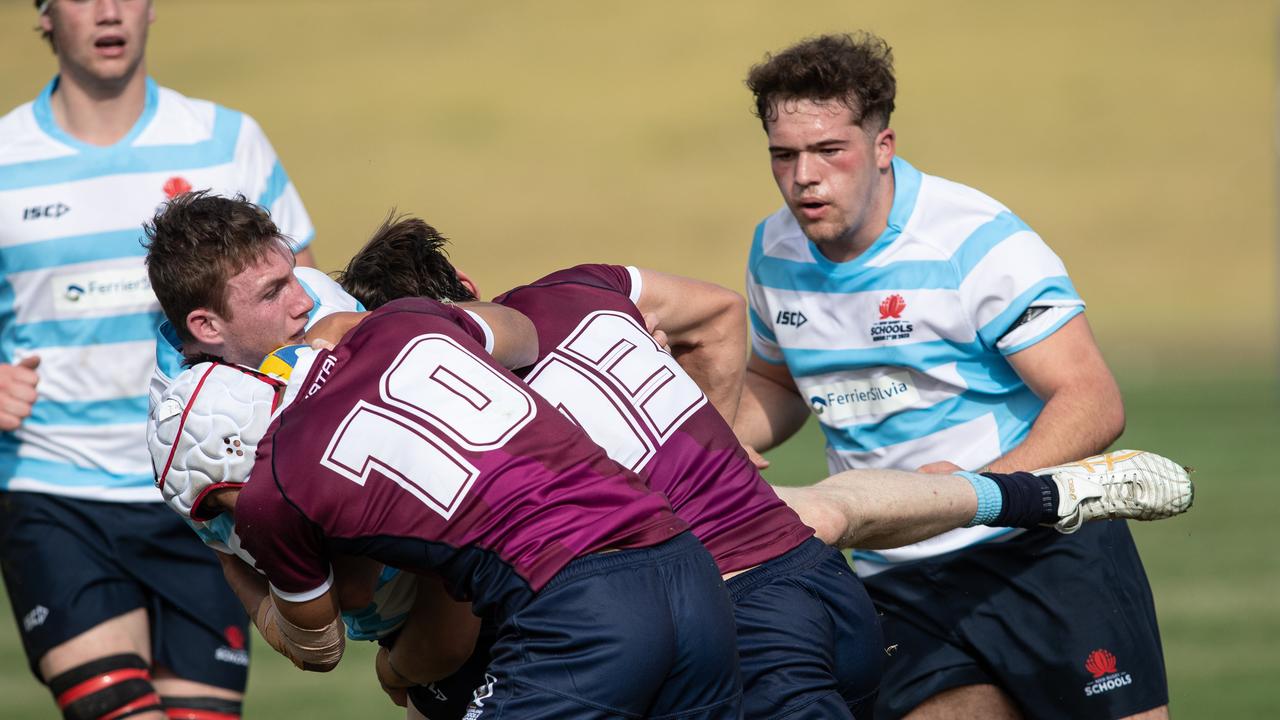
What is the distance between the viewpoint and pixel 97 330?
5.79 metres

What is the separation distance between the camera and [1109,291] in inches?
1178

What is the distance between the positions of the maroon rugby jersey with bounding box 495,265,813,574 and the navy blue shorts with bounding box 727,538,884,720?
7cm

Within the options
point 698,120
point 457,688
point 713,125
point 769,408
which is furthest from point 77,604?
point 698,120

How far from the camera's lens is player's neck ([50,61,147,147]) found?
19.5 feet

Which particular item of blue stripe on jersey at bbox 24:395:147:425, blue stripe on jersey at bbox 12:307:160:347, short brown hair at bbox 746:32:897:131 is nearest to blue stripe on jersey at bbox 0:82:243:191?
blue stripe on jersey at bbox 12:307:160:347

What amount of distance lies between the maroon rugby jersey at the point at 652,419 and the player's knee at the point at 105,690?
225 centimetres

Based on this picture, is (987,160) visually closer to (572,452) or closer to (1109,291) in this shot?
(1109,291)

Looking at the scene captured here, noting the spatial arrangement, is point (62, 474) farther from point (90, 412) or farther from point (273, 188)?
point (273, 188)

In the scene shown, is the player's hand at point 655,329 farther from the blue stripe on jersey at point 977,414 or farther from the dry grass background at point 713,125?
the dry grass background at point 713,125

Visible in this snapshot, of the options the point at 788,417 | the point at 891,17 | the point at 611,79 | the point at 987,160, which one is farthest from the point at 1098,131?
the point at 788,417

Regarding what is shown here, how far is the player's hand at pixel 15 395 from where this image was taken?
5.56 metres

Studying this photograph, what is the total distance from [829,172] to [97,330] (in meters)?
2.65

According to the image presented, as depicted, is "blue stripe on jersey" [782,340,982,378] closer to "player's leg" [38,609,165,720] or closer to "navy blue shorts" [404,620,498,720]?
"navy blue shorts" [404,620,498,720]

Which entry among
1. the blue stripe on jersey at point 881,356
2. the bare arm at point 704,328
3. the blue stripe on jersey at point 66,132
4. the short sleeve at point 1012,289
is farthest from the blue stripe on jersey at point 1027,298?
the blue stripe on jersey at point 66,132
